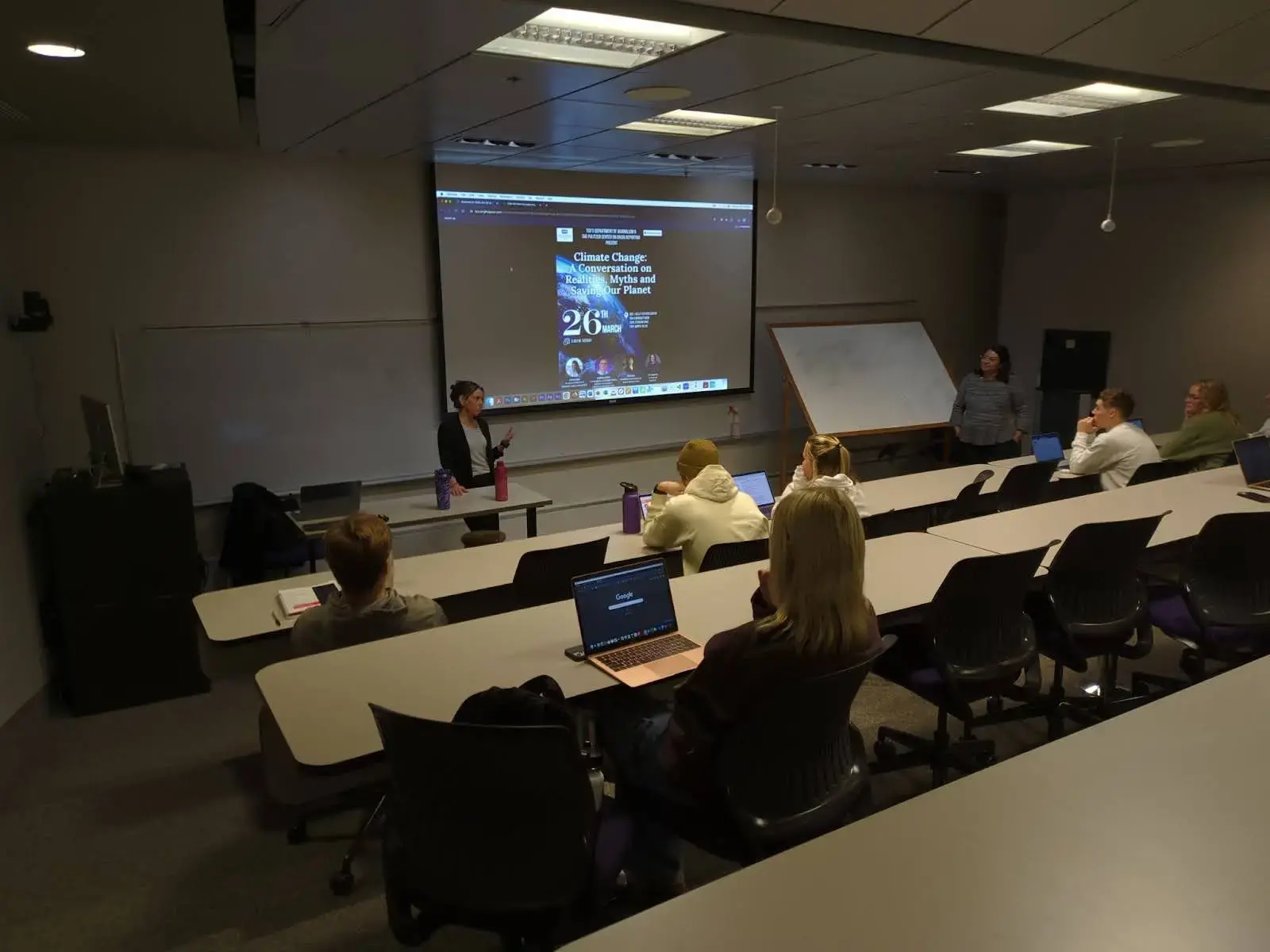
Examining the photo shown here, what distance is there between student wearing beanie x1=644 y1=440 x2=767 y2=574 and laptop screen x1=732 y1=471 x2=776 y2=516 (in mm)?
635

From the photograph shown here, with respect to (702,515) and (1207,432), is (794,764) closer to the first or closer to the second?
(702,515)

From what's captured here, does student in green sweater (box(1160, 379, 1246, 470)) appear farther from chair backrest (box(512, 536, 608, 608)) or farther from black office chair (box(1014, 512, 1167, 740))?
chair backrest (box(512, 536, 608, 608))

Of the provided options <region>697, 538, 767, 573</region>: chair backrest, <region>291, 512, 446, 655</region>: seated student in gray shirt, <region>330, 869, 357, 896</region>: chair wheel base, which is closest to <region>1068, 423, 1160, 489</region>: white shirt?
<region>697, 538, 767, 573</region>: chair backrest

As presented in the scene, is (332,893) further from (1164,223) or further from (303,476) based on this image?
(1164,223)

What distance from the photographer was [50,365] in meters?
4.77

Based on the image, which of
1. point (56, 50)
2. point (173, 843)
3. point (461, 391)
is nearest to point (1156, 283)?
→ point (461, 391)

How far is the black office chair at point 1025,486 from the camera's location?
15.4ft

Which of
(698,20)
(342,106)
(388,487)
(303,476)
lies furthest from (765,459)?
(698,20)

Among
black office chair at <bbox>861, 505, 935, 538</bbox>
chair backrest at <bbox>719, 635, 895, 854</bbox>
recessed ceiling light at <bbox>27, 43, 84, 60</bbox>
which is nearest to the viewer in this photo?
chair backrest at <bbox>719, 635, 895, 854</bbox>

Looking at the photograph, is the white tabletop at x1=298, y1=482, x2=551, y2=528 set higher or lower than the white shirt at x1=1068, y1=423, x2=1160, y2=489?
lower

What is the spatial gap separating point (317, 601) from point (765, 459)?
520cm

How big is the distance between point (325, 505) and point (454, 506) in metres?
0.69

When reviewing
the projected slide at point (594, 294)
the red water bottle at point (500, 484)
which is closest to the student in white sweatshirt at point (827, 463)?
the red water bottle at point (500, 484)

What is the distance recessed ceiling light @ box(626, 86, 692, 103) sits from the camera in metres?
3.48
